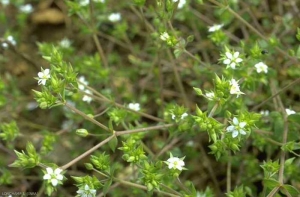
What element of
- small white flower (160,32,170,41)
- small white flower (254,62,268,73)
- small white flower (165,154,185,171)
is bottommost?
small white flower (165,154,185,171)

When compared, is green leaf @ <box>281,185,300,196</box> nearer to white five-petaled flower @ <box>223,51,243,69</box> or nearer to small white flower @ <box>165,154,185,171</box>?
small white flower @ <box>165,154,185,171</box>

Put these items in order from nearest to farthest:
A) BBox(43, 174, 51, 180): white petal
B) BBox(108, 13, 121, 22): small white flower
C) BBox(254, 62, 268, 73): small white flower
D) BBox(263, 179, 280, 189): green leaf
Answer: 1. BBox(43, 174, 51, 180): white petal
2. BBox(263, 179, 280, 189): green leaf
3. BBox(254, 62, 268, 73): small white flower
4. BBox(108, 13, 121, 22): small white flower

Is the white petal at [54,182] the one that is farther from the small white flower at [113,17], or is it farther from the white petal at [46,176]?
the small white flower at [113,17]

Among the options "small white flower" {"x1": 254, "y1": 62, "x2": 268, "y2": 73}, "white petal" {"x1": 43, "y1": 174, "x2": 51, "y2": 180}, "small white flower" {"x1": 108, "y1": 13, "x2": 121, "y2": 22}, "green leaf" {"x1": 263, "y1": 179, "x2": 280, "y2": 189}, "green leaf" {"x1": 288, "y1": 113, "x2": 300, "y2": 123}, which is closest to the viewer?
"white petal" {"x1": 43, "y1": 174, "x2": 51, "y2": 180}

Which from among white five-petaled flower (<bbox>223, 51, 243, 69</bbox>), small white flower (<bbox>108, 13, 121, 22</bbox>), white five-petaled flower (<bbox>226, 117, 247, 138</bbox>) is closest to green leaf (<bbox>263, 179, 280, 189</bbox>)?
white five-petaled flower (<bbox>226, 117, 247, 138</bbox>)

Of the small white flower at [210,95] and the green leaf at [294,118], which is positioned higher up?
the small white flower at [210,95]

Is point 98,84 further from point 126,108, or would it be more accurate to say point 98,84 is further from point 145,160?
point 145,160

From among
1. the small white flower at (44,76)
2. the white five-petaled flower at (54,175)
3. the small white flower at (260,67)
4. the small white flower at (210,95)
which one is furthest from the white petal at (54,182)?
the small white flower at (260,67)

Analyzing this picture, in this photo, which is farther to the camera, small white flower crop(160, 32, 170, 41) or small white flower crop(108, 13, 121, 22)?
small white flower crop(108, 13, 121, 22)

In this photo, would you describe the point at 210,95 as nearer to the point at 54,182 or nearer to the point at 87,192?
the point at 87,192
